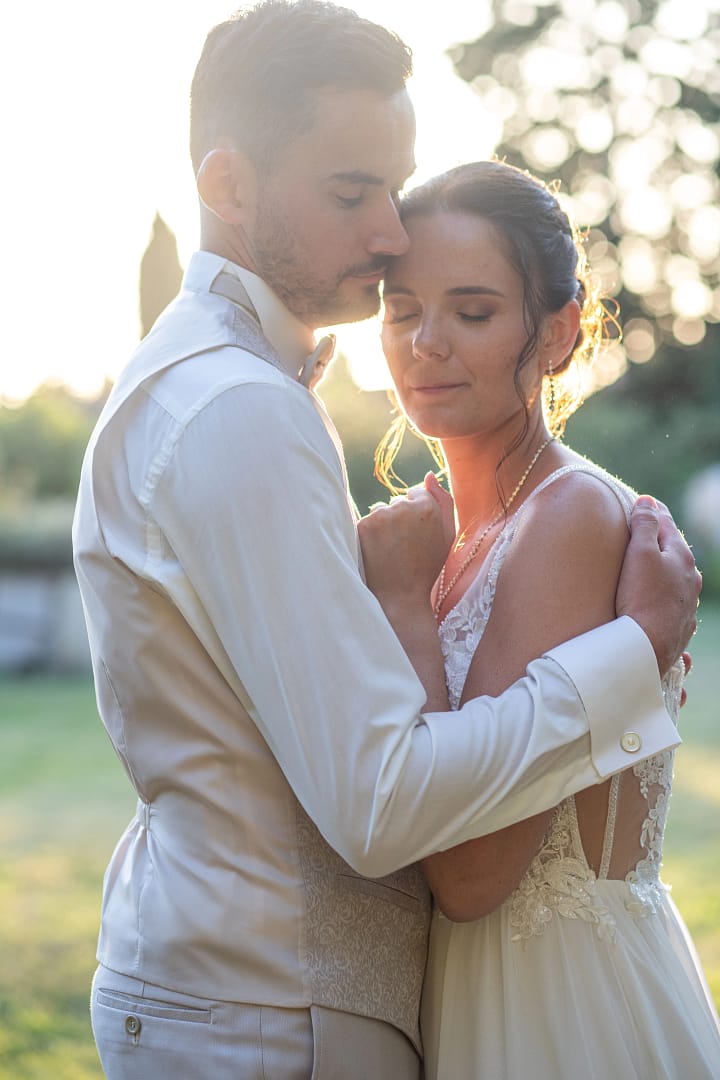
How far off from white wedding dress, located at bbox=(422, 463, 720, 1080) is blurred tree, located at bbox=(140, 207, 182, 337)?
12.5 metres

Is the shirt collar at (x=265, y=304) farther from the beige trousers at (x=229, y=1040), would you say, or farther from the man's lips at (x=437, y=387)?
the beige trousers at (x=229, y=1040)

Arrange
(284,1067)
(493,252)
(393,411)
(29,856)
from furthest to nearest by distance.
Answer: (29,856), (393,411), (493,252), (284,1067)

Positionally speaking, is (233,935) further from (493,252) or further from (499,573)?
(493,252)

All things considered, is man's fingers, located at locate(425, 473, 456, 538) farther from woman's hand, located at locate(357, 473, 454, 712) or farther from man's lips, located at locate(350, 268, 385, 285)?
man's lips, located at locate(350, 268, 385, 285)

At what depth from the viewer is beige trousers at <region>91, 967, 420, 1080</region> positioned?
1.87m

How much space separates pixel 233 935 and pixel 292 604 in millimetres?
504

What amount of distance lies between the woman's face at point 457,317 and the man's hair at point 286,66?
354 mm

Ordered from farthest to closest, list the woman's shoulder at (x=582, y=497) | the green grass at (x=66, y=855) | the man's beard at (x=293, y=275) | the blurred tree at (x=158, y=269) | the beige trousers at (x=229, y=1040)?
the blurred tree at (x=158, y=269)
the green grass at (x=66, y=855)
the woman's shoulder at (x=582, y=497)
the man's beard at (x=293, y=275)
the beige trousers at (x=229, y=1040)

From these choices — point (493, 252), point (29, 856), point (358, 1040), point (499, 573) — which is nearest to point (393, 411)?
point (493, 252)

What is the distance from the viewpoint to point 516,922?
2.25 m

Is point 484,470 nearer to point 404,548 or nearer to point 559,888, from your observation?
point 404,548

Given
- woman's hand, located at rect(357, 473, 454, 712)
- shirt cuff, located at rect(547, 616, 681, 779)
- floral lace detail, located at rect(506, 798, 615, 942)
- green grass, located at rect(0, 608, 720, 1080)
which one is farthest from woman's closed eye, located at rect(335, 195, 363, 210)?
green grass, located at rect(0, 608, 720, 1080)

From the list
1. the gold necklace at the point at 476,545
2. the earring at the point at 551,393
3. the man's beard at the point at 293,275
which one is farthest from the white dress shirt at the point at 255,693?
the earring at the point at 551,393

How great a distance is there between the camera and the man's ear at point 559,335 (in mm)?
2557
